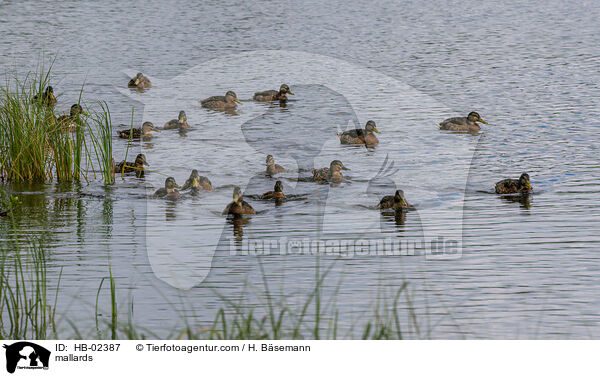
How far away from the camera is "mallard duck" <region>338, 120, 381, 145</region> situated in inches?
750

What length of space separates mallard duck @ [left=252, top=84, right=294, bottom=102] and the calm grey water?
2.47 ft

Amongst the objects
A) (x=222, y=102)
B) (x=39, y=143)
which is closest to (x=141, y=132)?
(x=222, y=102)

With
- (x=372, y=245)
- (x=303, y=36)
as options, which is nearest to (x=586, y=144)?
(x=372, y=245)

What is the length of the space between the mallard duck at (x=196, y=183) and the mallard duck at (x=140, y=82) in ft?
32.3

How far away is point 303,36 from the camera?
3347cm

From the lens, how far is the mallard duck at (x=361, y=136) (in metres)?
19.1

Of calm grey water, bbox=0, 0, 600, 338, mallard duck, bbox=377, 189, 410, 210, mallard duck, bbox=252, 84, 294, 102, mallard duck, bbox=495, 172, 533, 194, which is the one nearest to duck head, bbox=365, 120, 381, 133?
calm grey water, bbox=0, 0, 600, 338

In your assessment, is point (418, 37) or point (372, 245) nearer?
point (372, 245)

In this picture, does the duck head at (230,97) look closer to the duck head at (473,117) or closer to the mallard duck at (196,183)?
the duck head at (473,117)

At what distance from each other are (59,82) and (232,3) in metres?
17.3

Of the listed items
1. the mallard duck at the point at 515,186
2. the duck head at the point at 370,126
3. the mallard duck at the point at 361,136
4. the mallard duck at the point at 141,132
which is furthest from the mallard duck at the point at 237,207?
the mallard duck at the point at 141,132

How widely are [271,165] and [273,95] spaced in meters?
7.06

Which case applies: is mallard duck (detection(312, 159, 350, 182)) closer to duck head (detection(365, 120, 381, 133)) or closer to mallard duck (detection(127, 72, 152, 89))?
duck head (detection(365, 120, 381, 133))
